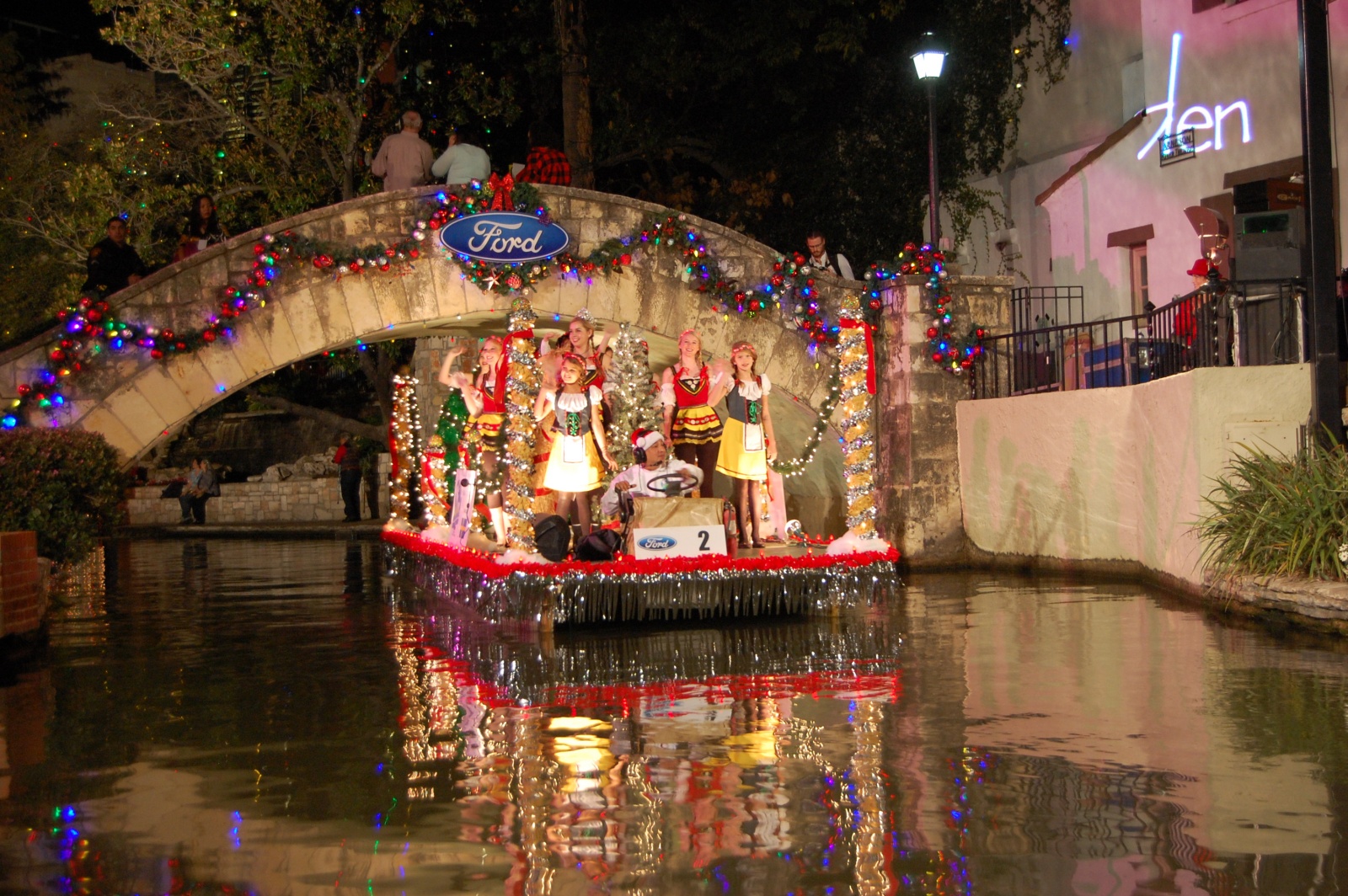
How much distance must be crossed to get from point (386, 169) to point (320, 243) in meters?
2.00

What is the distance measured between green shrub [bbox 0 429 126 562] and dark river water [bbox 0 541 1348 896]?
4.06 feet

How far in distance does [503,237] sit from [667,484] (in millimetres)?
4400

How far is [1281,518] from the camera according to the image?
34.6 ft

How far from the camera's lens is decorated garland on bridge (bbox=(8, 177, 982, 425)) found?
13898mm

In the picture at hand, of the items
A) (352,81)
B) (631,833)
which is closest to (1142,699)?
(631,833)

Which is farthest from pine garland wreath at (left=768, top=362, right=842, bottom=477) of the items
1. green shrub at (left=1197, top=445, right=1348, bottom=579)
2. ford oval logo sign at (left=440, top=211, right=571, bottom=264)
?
green shrub at (left=1197, top=445, right=1348, bottom=579)

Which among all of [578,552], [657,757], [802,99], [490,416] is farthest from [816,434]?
[657,757]

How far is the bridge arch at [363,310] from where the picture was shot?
1418cm

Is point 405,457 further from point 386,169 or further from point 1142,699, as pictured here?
point 1142,699

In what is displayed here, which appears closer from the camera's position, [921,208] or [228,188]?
[228,188]

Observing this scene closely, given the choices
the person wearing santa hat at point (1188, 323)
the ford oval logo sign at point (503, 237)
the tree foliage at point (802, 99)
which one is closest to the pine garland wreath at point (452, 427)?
the ford oval logo sign at point (503, 237)

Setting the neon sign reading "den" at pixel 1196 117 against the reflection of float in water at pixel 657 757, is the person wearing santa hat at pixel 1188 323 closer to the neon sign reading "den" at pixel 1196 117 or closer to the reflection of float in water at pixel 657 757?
the reflection of float in water at pixel 657 757

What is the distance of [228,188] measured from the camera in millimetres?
21891

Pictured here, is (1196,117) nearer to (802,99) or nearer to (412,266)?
(802,99)
